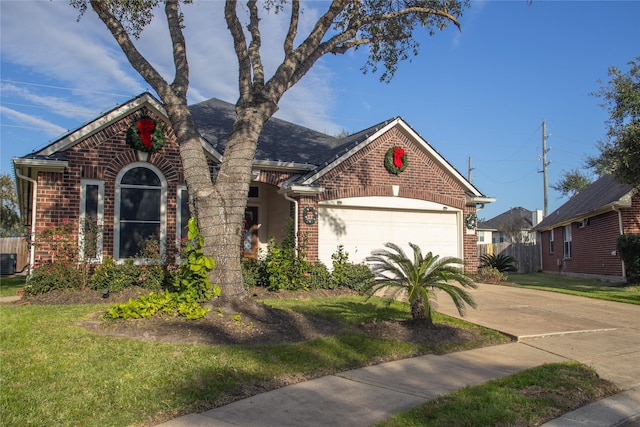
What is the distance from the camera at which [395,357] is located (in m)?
6.39

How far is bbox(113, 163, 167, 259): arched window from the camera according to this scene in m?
11.8

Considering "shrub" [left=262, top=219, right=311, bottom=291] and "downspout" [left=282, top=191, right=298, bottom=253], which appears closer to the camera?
"shrub" [left=262, top=219, right=311, bottom=291]

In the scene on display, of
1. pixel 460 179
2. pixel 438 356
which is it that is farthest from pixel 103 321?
pixel 460 179

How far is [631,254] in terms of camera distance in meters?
16.5

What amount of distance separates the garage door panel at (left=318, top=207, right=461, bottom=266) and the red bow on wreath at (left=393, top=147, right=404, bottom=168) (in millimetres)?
1360

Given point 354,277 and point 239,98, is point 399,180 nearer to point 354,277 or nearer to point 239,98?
point 354,277

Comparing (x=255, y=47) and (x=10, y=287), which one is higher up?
(x=255, y=47)

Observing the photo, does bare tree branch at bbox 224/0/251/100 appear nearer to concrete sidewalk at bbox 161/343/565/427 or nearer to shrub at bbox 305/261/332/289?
shrub at bbox 305/261/332/289

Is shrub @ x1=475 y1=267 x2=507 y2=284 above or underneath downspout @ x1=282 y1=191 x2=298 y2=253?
underneath

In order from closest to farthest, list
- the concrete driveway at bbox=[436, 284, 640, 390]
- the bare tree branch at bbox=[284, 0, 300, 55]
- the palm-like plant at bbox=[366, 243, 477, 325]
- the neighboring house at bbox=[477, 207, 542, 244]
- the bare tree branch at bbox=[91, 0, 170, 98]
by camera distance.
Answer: the concrete driveway at bbox=[436, 284, 640, 390] → the palm-like plant at bbox=[366, 243, 477, 325] → the bare tree branch at bbox=[91, 0, 170, 98] → the bare tree branch at bbox=[284, 0, 300, 55] → the neighboring house at bbox=[477, 207, 542, 244]

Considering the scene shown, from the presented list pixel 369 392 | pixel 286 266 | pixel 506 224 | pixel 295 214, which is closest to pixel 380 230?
pixel 295 214

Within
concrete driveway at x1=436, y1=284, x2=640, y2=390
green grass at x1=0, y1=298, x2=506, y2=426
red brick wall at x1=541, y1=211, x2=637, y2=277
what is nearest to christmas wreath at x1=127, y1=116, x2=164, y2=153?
green grass at x1=0, y1=298, x2=506, y2=426

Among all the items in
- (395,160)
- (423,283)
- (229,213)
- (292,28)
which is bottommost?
(423,283)

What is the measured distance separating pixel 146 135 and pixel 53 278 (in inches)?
150
